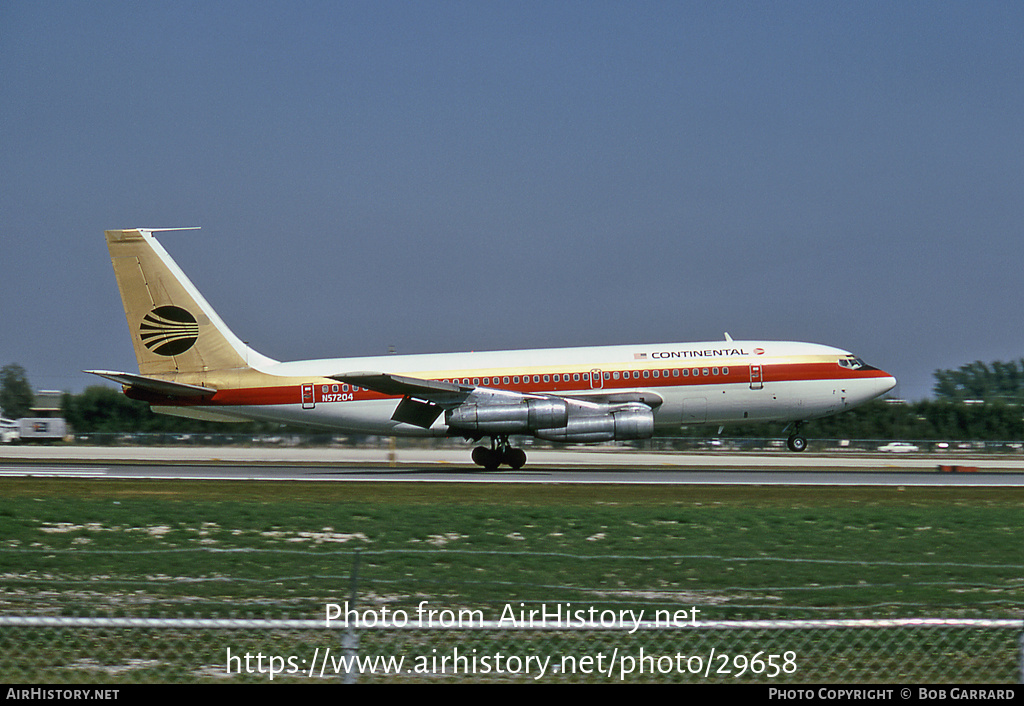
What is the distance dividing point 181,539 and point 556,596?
8.69m

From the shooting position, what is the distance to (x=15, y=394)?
118312mm

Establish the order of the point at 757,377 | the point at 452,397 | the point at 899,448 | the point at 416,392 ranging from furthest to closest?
the point at 899,448
the point at 757,377
the point at 452,397
the point at 416,392

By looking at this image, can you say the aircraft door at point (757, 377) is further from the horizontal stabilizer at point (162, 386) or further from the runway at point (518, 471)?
the horizontal stabilizer at point (162, 386)

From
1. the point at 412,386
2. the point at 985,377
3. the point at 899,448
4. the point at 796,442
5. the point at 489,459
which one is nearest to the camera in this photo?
the point at 412,386

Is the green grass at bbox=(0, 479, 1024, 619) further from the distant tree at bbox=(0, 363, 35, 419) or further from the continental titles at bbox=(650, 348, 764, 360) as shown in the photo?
the distant tree at bbox=(0, 363, 35, 419)

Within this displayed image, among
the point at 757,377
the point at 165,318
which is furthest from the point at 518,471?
the point at 165,318

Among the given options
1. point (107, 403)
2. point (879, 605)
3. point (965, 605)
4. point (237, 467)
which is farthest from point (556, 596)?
point (107, 403)

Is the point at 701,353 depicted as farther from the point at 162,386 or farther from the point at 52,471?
the point at 52,471

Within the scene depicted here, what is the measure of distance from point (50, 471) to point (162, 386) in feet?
16.5

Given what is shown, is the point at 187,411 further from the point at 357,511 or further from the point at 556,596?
the point at 556,596

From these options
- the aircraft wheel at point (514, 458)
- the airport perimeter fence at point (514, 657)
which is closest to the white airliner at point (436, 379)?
the aircraft wheel at point (514, 458)

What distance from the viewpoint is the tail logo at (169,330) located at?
42.2 metres

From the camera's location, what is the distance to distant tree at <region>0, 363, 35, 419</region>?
10840 centimetres
